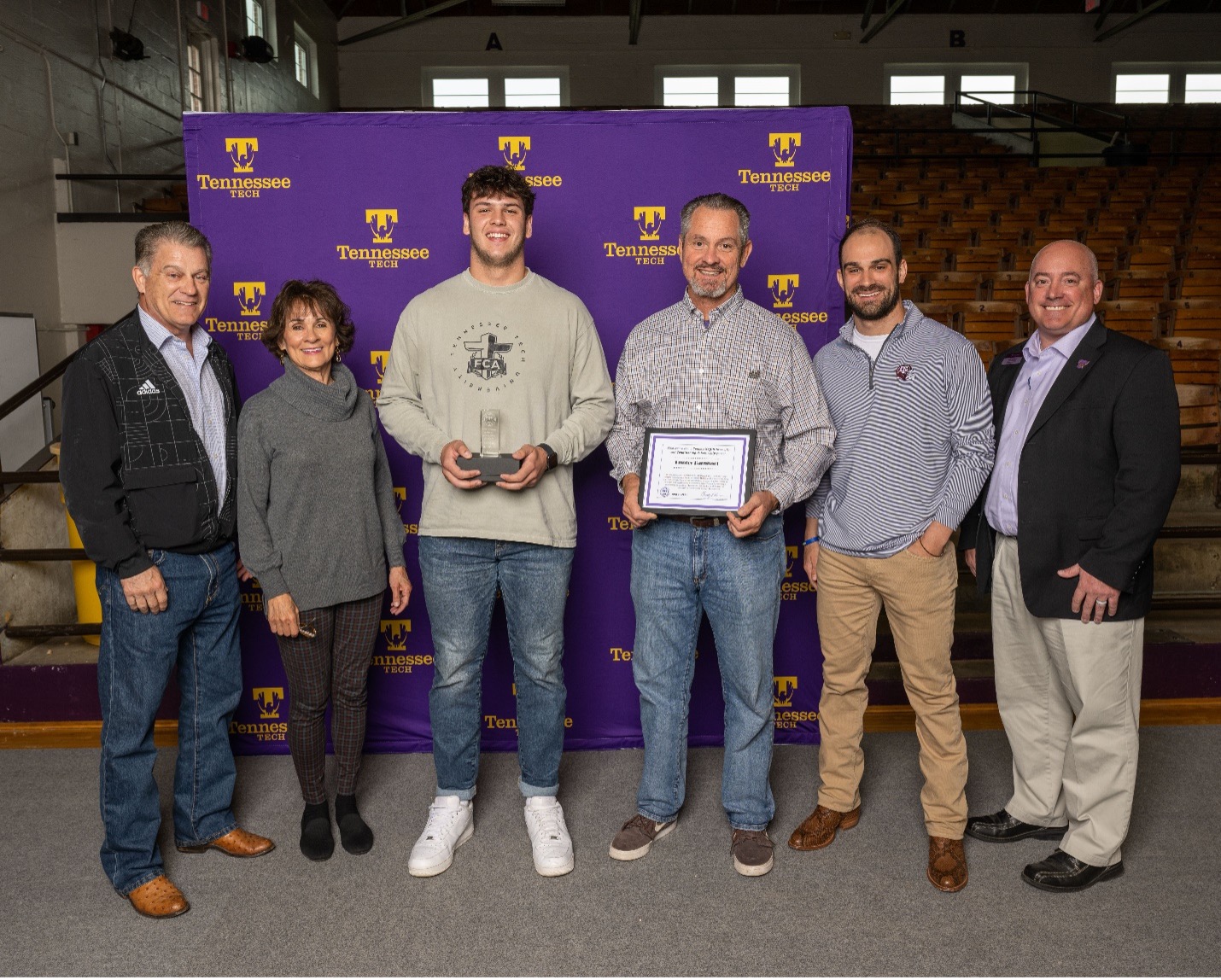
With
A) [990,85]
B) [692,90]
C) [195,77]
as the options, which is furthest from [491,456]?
[990,85]

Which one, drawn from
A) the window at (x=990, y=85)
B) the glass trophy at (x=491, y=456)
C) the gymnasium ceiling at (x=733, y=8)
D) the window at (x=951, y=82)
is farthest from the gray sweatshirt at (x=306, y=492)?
the window at (x=990, y=85)

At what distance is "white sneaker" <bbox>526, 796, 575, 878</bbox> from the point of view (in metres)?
2.19

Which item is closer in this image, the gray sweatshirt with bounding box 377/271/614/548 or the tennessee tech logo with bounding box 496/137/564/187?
the gray sweatshirt with bounding box 377/271/614/548

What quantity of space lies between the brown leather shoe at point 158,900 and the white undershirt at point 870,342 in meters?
2.10

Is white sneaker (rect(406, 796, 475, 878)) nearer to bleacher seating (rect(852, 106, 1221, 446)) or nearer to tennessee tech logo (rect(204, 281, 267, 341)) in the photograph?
tennessee tech logo (rect(204, 281, 267, 341))

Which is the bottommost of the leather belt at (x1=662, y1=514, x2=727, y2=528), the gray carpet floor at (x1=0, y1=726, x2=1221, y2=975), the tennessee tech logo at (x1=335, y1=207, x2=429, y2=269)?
the gray carpet floor at (x1=0, y1=726, x2=1221, y2=975)

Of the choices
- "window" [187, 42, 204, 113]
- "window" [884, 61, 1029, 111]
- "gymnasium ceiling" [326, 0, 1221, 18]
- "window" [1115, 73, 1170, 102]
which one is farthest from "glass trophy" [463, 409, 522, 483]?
"window" [1115, 73, 1170, 102]

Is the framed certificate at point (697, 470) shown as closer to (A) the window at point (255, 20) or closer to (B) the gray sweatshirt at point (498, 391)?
(B) the gray sweatshirt at point (498, 391)

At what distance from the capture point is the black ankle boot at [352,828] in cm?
230

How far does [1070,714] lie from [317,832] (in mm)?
1984

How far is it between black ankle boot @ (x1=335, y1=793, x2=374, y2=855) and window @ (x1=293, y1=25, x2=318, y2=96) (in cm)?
1197

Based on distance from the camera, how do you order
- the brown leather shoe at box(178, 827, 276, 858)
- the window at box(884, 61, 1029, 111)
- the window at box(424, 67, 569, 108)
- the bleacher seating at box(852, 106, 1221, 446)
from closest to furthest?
the brown leather shoe at box(178, 827, 276, 858) < the bleacher seating at box(852, 106, 1221, 446) < the window at box(424, 67, 569, 108) < the window at box(884, 61, 1029, 111)

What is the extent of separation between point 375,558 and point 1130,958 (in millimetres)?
1921

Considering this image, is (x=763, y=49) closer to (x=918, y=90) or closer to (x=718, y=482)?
(x=918, y=90)
